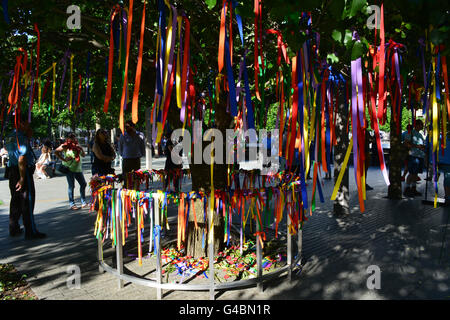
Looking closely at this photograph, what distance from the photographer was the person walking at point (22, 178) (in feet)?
16.9

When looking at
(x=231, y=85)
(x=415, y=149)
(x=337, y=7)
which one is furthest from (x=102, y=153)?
(x=415, y=149)

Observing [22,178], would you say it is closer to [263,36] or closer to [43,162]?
[263,36]

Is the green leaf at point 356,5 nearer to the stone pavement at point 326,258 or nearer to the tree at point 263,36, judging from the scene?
the tree at point 263,36

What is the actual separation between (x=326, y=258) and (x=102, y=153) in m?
4.71

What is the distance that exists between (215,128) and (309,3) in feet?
8.52

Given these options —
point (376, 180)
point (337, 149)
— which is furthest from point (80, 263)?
point (376, 180)

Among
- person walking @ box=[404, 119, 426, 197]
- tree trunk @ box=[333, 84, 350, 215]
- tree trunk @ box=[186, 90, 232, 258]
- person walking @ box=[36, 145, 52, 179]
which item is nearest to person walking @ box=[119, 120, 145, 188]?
tree trunk @ box=[186, 90, 232, 258]

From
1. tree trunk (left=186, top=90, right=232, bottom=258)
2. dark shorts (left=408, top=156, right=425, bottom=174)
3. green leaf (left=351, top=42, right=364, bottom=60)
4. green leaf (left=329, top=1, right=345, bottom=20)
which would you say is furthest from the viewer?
dark shorts (left=408, top=156, right=425, bottom=174)

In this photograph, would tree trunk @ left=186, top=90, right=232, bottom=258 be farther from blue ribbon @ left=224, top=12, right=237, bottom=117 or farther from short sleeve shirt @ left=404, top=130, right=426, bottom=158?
short sleeve shirt @ left=404, top=130, right=426, bottom=158

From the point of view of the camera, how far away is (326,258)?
4.40 metres

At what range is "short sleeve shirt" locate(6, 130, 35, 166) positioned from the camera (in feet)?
16.8

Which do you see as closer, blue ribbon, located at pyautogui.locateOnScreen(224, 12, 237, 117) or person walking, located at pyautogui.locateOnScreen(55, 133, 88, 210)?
blue ribbon, located at pyautogui.locateOnScreen(224, 12, 237, 117)

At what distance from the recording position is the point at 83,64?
5.45 meters
